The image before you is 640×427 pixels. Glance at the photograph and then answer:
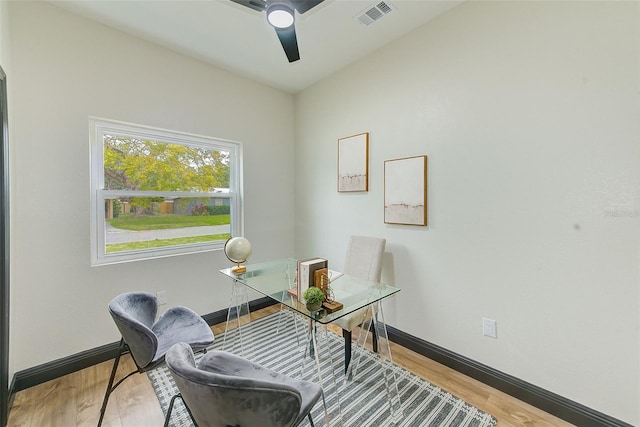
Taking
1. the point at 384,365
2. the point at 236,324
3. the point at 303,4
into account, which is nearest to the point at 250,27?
the point at 303,4

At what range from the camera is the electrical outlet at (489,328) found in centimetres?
183

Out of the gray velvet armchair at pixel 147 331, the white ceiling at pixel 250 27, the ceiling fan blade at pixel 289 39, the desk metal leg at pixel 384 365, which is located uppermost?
the white ceiling at pixel 250 27

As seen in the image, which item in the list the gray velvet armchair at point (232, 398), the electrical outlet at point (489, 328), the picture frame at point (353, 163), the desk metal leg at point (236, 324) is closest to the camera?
the gray velvet armchair at point (232, 398)

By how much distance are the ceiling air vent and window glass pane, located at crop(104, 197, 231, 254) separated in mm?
2127

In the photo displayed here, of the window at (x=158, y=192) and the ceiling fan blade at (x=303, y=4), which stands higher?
the ceiling fan blade at (x=303, y=4)

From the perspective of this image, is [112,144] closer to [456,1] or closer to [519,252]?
[456,1]

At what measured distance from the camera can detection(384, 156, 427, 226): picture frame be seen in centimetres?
217

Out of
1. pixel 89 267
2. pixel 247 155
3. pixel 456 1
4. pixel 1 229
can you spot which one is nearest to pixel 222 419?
pixel 1 229

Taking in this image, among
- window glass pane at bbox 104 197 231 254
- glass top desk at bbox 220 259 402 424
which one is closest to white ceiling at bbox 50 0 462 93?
window glass pane at bbox 104 197 231 254

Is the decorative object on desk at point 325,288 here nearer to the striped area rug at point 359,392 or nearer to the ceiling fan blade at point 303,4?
the striped area rug at point 359,392

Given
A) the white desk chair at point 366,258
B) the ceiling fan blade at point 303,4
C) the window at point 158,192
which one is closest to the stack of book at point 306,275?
the white desk chair at point 366,258

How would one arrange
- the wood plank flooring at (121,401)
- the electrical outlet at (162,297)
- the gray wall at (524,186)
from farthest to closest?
the electrical outlet at (162,297), the wood plank flooring at (121,401), the gray wall at (524,186)

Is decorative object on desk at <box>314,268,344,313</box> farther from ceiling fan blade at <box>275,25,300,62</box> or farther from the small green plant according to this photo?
ceiling fan blade at <box>275,25,300,62</box>

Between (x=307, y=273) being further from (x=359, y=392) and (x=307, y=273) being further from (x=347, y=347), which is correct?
(x=359, y=392)
